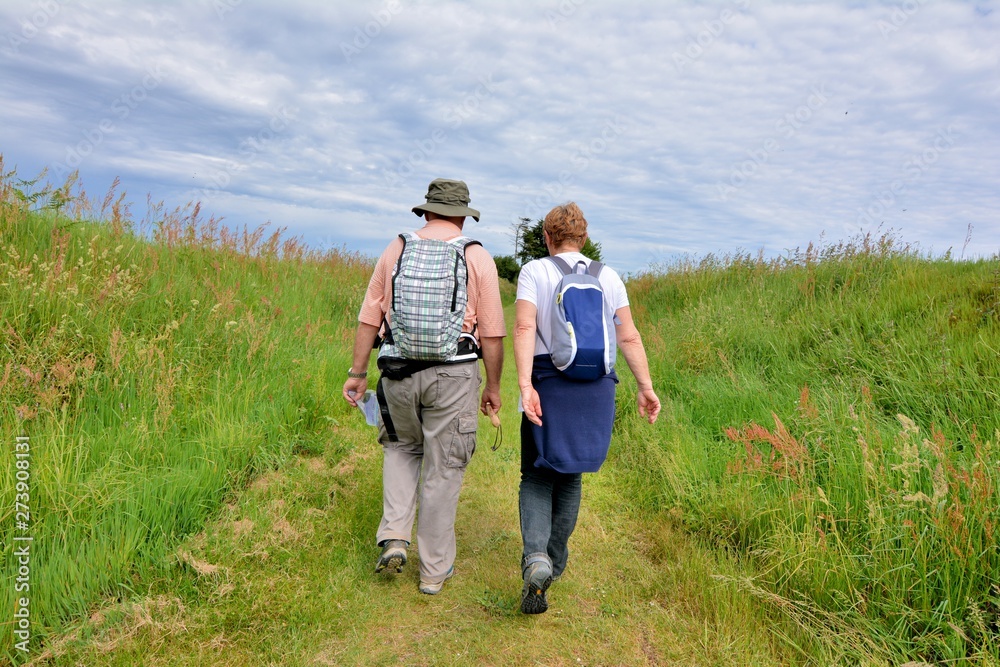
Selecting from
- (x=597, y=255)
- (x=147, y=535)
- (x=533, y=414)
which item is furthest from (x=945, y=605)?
(x=597, y=255)

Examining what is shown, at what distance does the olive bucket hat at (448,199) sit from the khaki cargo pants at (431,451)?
951 millimetres

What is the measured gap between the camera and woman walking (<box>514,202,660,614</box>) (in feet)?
10.1

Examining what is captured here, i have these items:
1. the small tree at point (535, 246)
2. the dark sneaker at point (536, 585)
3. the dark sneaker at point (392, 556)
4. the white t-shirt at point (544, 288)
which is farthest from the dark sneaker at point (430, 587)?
the small tree at point (535, 246)

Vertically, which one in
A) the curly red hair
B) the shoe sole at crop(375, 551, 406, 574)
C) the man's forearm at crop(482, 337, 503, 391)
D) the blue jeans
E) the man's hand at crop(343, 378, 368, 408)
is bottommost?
the shoe sole at crop(375, 551, 406, 574)

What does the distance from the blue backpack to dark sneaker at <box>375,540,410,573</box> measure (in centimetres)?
156

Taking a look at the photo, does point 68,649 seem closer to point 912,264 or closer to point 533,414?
point 533,414

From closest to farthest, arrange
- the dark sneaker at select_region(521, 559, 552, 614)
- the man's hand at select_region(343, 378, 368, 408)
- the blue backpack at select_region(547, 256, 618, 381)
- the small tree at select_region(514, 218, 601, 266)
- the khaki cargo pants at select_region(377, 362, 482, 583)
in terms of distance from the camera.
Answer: the blue backpack at select_region(547, 256, 618, 381), the dark sneaker at select_region(521, 559, 552, 614), the khaki cargo pants at select_region(377, 362, 482, 583), the man's hand at select_region(343, 378, 368, 408), the small tree at select_region(514, 218, 601, 266)

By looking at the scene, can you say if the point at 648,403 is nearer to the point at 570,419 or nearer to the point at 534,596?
the point at 570,419

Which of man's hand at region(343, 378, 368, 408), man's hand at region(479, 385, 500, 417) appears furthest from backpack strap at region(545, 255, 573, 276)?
man's hand at region(343, 378, 368, 408)

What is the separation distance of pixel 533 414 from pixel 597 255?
106 feet

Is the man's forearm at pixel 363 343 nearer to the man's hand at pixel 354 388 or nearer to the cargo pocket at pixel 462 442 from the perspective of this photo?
the man's hand at pixel 354 388

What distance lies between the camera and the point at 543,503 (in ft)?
10.9

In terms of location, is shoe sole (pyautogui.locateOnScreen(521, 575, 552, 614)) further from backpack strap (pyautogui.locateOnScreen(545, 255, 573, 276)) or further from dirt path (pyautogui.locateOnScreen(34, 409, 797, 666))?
backpack strap (pyautogui.locateOnScreen(545, 255, 573, 276))

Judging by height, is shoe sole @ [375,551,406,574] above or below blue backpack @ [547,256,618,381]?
below
